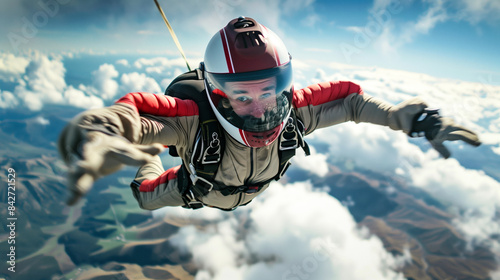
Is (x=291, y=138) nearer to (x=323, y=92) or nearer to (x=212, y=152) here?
(x=323, y=92)

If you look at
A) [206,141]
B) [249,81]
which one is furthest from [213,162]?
[249,81]

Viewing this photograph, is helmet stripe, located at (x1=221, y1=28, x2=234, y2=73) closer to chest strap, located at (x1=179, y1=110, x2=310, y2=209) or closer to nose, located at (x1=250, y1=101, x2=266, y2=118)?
nose, located at (x1=250, y1=101, x2=266, y2=118)

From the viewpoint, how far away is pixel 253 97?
2539 millimetres

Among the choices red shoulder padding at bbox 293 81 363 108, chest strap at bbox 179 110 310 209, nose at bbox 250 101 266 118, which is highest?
nose at bbox 250 101 266 118

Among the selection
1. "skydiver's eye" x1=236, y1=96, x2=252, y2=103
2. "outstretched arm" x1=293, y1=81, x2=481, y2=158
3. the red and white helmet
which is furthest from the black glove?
"skydiver's eye" x1=236, y1=96, x2=252, y2=103

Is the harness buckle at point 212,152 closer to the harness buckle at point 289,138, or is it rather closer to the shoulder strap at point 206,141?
the shoulder strap at point 206,141

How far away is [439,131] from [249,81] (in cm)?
191

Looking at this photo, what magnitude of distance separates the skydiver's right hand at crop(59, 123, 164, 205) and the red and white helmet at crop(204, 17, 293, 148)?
1.29 metres

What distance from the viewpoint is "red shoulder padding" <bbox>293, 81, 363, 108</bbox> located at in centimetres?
329

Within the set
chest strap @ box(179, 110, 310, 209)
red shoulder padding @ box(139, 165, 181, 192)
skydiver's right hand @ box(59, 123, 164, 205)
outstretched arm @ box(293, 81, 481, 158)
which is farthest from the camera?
red shoulder padding @ box(139, 165, 181, 192)

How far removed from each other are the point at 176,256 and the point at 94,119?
15001cm

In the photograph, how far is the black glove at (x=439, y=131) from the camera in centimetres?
222

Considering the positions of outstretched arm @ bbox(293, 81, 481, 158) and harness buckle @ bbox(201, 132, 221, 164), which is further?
harness buckle @ bbox(201, 132, 221, 164)

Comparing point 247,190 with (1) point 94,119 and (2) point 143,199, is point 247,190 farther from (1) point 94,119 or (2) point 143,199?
(1) point 94,119
